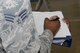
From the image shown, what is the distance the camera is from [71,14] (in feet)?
10.5

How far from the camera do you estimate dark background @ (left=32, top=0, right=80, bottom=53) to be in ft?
8.04

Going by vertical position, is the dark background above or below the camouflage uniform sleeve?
below

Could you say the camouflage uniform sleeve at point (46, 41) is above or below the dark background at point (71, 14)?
above

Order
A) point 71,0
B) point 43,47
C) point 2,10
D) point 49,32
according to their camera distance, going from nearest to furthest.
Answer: point 2,10
point 43,47
point 49,32
point 71,0

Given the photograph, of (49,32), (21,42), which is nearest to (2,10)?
(21,42)

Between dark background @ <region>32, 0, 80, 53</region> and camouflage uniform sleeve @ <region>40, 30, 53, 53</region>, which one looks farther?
dark background @ <region>32, 0, 80, 53</region>

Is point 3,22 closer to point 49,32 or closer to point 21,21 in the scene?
point 21,21

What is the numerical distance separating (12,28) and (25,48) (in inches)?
4.2

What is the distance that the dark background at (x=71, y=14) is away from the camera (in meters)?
2.45

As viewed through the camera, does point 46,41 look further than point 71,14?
No

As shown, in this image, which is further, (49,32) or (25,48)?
(49,32)

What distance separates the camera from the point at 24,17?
0.70 metres

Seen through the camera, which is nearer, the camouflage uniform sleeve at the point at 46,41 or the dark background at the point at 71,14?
the camouflage uniform sleeve at the point at 46,41

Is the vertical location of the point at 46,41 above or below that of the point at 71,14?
above
